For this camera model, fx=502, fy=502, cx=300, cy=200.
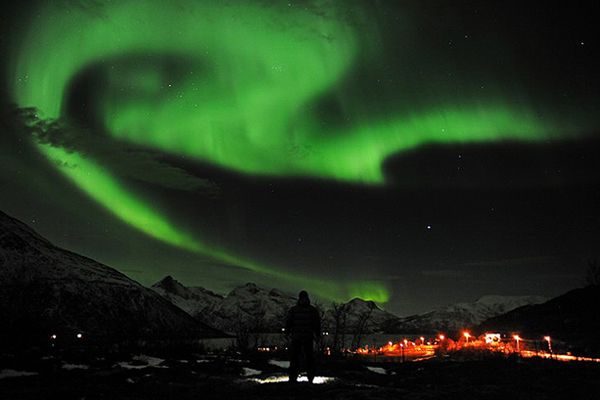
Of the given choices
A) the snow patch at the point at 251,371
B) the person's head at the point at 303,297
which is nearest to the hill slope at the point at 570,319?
the snow patch at the point at 251,371

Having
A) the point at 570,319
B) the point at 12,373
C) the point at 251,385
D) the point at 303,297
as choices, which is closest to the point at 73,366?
the point at 12,373

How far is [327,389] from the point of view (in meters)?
12.6

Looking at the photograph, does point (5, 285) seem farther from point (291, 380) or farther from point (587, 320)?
point (291, 380)

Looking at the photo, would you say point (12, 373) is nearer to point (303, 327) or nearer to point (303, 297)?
point (303, 327)

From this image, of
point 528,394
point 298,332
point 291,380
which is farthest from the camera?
point 298,332

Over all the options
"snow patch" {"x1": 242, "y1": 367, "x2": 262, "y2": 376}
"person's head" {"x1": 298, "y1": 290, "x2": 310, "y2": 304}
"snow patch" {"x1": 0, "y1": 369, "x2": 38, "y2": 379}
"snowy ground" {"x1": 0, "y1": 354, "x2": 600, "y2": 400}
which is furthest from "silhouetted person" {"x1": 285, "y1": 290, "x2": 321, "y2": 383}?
"snow patch" {"x1": 0, "y1": 369, "x2": 38, "y2": 379}

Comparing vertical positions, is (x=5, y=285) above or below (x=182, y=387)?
above

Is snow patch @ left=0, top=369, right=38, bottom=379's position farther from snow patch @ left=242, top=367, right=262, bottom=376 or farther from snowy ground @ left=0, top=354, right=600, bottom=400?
snow patch @ left=242, top=367, right=262, bottom=376

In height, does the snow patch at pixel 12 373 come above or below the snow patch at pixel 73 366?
below

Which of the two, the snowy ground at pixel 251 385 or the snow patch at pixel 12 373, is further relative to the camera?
the snow patch at pixel 12 373

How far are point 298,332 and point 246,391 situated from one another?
130 inches

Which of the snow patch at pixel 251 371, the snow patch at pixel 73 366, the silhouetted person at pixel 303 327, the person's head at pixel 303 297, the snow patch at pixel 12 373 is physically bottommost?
the snow patch at pixel 251 371

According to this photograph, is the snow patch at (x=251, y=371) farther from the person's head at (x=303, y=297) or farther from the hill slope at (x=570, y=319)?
the hill slope at (x=570, y=319)

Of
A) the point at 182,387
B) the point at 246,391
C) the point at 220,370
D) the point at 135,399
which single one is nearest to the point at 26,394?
the point at 135,399
